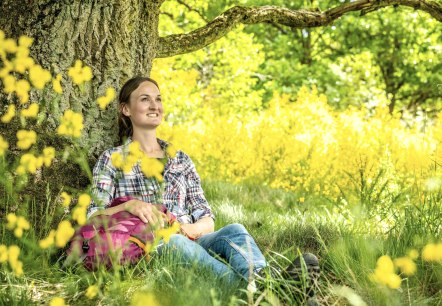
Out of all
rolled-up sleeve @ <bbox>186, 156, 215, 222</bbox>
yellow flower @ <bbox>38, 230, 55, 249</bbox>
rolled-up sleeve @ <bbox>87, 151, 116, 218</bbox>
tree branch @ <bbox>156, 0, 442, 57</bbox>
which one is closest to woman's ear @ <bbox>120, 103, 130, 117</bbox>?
rolled-up sleeve @ <bbox>87, 151, 116, 218</bbox>

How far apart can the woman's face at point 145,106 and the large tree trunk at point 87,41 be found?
190 mm

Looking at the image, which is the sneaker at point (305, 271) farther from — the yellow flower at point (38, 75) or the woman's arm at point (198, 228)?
the yellow flower at point (38, 75)

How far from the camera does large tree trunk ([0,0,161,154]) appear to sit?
10.7ft

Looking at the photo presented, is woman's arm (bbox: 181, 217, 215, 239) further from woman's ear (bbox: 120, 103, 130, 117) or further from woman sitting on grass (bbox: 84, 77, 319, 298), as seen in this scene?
woman's ear (bbox: 120, 103, 130, 117)

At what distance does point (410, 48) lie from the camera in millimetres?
13047

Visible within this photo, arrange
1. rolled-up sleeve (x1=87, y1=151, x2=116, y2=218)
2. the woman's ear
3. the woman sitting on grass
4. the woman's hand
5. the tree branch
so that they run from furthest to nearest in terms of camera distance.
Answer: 1. the tree branch
2. the woman's ear
3. rolled-up sleeve (x1=87, y1=151, x2=116, y2=218)
4. the woman sitting on grass
5. the woman's hand

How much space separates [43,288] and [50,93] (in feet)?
4.04

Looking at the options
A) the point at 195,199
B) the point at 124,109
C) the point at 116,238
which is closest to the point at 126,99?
the point at 124,109

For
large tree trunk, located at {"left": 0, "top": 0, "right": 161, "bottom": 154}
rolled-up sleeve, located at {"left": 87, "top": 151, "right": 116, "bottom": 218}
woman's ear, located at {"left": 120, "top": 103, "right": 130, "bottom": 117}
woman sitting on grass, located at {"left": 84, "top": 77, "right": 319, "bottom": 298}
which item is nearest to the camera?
woman sitting on grass, located at {"left": 84, "top": 77, "right": 319, "bottom": 298}

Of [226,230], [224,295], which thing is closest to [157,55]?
[226,230]

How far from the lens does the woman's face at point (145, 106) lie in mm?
3312

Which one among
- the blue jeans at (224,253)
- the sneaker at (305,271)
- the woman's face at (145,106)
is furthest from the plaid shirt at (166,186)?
the sneaker at (305,271)

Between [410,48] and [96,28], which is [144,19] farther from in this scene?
[410,48]

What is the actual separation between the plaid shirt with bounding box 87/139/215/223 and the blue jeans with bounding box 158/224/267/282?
0.38m
